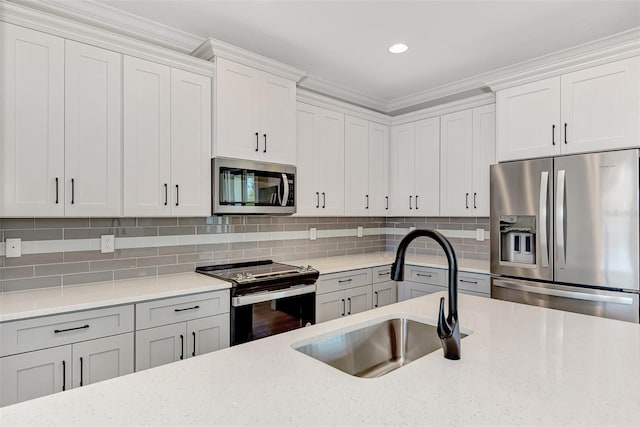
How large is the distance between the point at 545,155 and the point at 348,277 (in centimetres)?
184

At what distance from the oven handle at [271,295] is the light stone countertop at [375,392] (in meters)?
1.13

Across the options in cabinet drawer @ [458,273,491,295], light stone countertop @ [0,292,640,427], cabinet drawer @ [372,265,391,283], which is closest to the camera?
light stone countertop @ [0,292,640,427]

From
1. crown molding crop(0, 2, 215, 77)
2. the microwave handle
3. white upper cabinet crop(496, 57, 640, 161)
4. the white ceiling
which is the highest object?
the white ceiling

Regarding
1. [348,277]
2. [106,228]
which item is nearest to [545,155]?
[348,277]

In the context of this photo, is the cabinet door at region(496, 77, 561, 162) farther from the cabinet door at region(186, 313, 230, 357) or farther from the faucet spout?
the cabinet door at region(186, 313, 230, 357)

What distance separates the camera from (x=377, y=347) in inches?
60.6

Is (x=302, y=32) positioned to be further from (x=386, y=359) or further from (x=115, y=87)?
(x=386, y=359)

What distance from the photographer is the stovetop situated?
242cm

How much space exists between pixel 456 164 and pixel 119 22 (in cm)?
302

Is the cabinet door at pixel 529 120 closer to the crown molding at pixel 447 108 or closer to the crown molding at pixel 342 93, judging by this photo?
the crown molding at pixel 447 108

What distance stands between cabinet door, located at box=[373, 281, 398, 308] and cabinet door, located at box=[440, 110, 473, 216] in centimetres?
90

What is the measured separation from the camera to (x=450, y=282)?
115 cm

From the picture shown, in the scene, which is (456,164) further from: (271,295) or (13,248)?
(13,248)

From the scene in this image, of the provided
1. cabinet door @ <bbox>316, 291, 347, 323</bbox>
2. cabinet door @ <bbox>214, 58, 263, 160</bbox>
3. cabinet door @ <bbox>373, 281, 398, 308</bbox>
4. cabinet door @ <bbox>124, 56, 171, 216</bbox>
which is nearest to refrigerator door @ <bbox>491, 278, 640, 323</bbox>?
cabinet door @ <bbox>373, 281, 398, 308</bbox>
